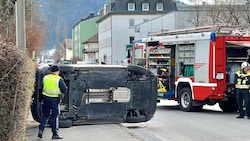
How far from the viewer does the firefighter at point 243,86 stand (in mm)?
15328

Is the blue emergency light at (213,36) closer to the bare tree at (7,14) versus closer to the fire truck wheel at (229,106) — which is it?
the fire truck wheel at (229,106)

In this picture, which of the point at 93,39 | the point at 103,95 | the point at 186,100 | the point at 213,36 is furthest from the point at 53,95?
the point at 93,39

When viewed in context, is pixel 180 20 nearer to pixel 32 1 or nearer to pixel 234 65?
pixel 32 1

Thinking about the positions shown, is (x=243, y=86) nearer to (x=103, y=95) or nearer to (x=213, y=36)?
(x=213, y=36)

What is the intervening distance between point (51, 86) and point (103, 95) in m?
2.21

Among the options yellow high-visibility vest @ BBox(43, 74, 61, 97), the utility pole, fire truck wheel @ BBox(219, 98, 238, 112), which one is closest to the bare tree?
the utility pole

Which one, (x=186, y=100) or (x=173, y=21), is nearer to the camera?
(x=186, y=100)

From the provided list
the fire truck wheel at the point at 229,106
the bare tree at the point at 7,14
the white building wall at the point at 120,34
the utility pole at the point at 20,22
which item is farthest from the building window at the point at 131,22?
the utility pole at the point at 20,22

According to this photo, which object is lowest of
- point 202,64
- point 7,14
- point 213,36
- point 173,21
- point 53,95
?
point 53,95

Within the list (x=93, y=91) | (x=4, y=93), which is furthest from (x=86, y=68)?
(x=4, y=93)

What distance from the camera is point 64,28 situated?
15662 cm

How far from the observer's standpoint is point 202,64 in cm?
1653

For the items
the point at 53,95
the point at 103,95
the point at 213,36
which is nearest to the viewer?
the point at 53,95

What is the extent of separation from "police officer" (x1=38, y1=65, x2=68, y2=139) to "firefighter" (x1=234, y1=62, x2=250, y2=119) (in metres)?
7.00
